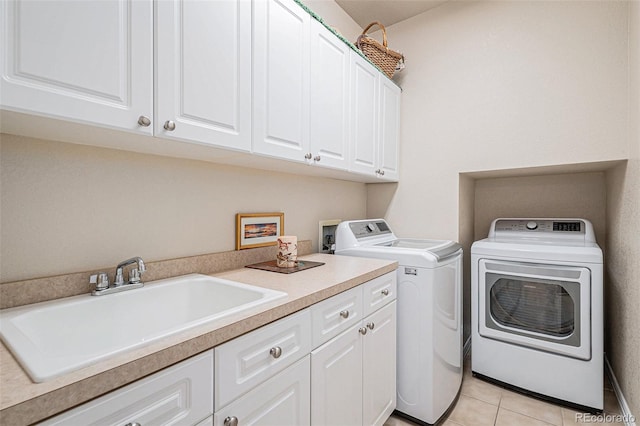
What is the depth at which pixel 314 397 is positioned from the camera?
1122mm

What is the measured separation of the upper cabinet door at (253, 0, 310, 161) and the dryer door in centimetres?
162

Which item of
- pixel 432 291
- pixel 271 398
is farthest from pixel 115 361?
pixel 432 291

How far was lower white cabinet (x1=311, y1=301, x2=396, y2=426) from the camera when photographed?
1166 mm

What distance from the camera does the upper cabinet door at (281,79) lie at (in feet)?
4.31

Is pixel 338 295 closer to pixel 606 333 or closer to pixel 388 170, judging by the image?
pixel 388 170

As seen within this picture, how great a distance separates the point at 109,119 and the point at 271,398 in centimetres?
95

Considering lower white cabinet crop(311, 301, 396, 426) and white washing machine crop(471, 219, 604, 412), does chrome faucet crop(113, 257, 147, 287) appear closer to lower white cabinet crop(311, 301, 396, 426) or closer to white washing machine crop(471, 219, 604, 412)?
lower white cabinet crop(311, 301, 396, 426)

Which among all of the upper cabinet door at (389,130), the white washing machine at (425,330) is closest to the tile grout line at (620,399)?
the white washing machine at (425,330)

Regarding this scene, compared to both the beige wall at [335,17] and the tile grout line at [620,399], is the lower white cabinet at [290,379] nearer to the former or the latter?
the tile grout line at [620,399]

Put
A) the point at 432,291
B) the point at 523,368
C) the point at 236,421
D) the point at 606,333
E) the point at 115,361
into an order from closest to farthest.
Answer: the point at 115,361
the point at 236,421
the point at 432,291
the point at 523,368
the point at 606,333

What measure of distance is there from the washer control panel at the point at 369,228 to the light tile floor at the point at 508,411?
1.13 m

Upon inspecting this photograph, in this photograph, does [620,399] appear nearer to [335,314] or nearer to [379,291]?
[379,291]

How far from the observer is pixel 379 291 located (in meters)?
1.57

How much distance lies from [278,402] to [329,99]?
1.50 metres
